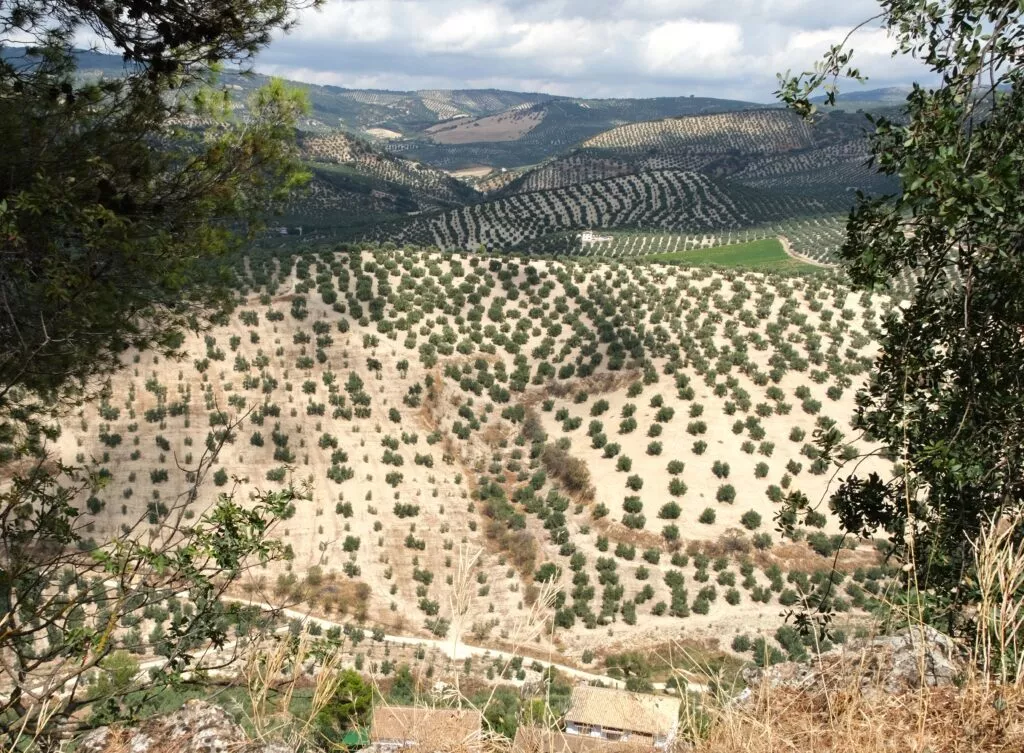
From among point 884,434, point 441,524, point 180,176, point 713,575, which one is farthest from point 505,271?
point 884,434

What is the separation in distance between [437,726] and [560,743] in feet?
2.08

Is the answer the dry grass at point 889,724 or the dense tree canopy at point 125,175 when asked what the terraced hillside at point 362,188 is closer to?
the dense tree canopy at point 125,175

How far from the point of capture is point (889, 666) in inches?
152

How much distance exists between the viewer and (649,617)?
16.4 meters

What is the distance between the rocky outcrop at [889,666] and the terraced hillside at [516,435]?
404 inches

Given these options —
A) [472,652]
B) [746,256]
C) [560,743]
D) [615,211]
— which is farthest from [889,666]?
[615,211]

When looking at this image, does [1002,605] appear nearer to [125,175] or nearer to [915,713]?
[915,713]

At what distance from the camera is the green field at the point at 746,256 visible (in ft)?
173

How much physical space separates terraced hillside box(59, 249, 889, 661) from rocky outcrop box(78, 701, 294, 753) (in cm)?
928

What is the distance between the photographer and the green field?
5259 centimetres

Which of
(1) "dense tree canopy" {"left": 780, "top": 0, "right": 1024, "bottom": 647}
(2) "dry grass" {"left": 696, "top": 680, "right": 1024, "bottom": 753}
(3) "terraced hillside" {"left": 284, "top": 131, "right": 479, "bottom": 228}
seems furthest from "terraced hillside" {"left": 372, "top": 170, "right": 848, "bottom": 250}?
(2) "dry grass" {"left": 696, "top": 680, "right": 1024, "bottom": 753}

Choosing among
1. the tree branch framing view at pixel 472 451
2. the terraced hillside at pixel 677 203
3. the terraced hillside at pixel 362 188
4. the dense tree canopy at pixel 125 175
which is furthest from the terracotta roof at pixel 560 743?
the terraced hillside at pixel 362 188

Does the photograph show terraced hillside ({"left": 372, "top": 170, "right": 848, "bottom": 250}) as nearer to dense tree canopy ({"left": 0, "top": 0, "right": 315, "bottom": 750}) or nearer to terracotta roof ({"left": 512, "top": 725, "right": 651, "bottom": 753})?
dense tree canopy ({"left": 0, "top": 0, "right": 315, "bottom": 750})

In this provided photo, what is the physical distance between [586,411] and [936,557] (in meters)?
19.7
